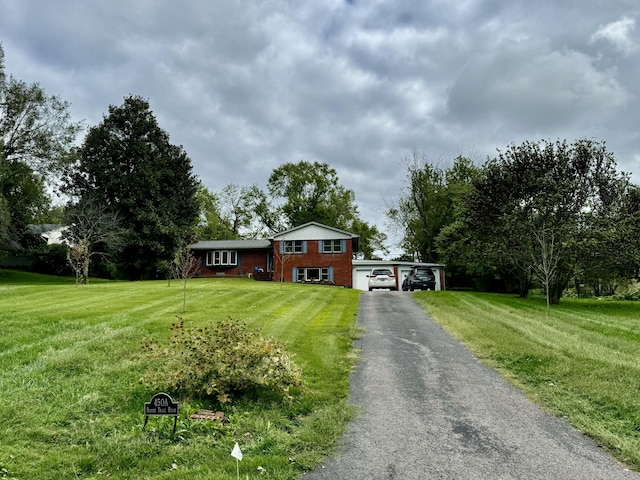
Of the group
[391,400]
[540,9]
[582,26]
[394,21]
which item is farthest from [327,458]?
[582,26]

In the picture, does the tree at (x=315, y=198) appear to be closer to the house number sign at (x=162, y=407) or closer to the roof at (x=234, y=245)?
the roof at (x=234, y=245)


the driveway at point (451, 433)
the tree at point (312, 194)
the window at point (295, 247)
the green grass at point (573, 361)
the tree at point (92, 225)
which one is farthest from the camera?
the tree at point (312, 194)

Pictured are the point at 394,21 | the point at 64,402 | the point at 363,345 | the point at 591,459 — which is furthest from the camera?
the point at 394,21

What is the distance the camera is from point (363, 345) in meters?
10.1

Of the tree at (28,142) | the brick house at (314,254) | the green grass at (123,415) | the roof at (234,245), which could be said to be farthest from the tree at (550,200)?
the tree at (28,142)

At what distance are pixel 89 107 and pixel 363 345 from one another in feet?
110

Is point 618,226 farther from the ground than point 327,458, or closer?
farther from the ground

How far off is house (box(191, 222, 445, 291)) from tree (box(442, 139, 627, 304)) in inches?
612

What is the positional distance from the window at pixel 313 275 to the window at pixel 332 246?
4.97 feet

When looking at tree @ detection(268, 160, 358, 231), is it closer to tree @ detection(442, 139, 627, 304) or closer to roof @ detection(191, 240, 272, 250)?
roof @ detection(191, 240, 272, 250)

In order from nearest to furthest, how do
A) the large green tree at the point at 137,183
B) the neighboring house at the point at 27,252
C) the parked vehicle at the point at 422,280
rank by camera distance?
the parked vehicle at the point at 422,280 → the large green tree at the point at 137,183 → the neighboring house at the point at 27,252

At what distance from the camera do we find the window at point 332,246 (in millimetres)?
36125

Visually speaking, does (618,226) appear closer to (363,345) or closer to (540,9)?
(540,9)

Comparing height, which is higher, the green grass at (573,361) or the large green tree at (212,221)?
the large green tree at (212,221)
